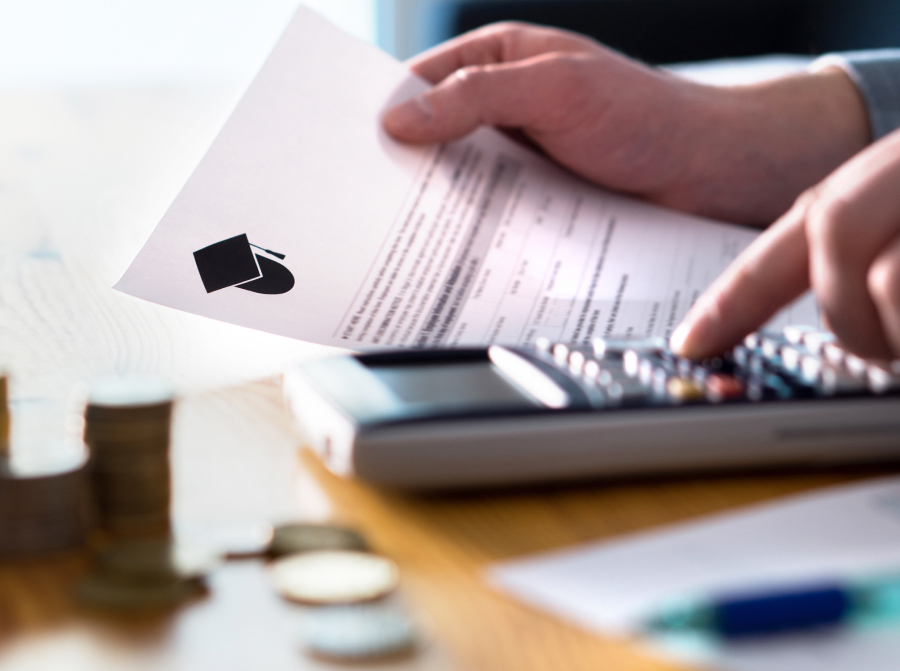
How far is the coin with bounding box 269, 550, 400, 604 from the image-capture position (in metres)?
0.26

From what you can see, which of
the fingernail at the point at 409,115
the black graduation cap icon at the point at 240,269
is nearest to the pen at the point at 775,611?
the black graduation cap icon at the point at 240,269

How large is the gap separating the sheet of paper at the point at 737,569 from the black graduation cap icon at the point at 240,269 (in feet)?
1.05

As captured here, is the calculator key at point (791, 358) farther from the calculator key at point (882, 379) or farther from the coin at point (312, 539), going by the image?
the coin at point (312, 539)

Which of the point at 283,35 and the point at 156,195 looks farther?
the point at 156,195

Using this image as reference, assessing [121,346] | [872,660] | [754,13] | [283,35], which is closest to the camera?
[872,660]

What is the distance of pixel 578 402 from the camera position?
35 centimetres

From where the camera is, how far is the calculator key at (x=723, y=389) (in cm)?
37

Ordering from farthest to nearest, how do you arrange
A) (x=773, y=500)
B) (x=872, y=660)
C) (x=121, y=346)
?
(x=121, y=346) → (x=773, y=500) → (x=872, y=660)

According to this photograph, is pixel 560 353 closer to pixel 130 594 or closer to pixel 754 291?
pixel 754 291

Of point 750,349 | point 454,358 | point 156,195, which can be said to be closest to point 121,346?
point 454,358

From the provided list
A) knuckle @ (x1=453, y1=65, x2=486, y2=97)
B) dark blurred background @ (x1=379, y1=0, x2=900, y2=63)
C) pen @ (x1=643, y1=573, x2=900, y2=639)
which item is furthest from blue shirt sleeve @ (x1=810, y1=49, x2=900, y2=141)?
dark blurred background @ (x1=379, y1=0, x2=900, y2=63)

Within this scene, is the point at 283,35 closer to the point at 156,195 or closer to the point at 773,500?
the point at 156,195

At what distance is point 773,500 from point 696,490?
25 millimetres

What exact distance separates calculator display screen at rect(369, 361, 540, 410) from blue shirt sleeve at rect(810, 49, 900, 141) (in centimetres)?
63
